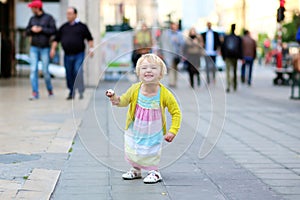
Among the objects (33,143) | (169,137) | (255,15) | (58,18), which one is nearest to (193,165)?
(169,137)

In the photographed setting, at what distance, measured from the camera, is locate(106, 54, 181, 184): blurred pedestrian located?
6195mm

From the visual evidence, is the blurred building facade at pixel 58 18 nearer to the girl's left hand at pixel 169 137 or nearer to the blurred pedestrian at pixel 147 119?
the blurred pedestrian at pixel 147 119

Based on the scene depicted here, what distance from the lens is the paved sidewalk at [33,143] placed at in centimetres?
584

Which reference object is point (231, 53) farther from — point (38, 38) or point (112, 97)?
point (112, 97)

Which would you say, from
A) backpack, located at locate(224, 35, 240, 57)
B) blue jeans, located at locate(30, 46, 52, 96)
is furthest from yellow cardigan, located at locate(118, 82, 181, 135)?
backpack, located at locate(224, 35, 240, 57)

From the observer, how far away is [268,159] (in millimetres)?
7504

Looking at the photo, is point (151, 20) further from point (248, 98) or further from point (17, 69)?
point (248, 98)

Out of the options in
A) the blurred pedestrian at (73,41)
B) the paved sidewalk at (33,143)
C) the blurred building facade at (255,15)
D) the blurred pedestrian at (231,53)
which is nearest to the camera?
the paved sidewalk at (33,143)

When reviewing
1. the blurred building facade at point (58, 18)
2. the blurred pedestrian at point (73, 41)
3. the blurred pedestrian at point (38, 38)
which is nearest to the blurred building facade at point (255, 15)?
the blurred building facade at point (58, 18)

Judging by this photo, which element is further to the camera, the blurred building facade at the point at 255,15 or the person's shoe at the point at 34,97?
the blurred building facade at the point at 255,15

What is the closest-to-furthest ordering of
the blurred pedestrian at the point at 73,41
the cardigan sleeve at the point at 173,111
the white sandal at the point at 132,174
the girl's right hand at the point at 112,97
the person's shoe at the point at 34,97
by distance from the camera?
the girl's right hand at the point at 112,97, the cardigan sleeve at the point at 173,111, the white sandal at the point at 132,174, the blurred pedestrian at the point at 73,41, the person's shoe at the point at 34,97

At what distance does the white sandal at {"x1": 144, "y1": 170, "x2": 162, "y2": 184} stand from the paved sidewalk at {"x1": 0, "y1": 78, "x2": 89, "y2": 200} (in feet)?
2.63

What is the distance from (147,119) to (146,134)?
0.44 ft

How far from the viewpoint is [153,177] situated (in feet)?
20.1
